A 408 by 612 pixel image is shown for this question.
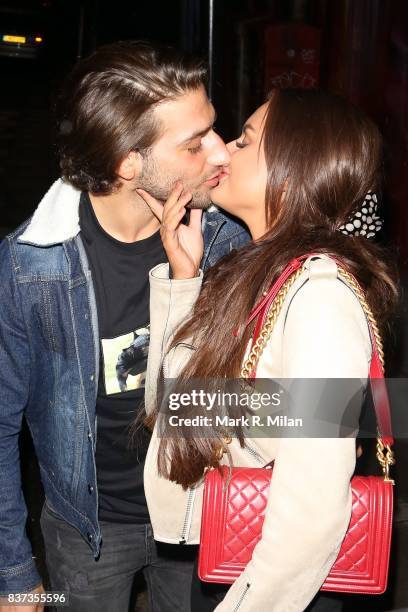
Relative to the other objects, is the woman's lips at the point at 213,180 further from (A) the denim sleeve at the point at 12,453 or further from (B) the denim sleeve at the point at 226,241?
(A) the denim sleeve at the point at 12,453

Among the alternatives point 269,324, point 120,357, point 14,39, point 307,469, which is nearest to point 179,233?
point 120,357

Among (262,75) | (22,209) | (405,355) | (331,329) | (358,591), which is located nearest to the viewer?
(331,329)

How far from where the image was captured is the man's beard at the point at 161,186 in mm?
2697

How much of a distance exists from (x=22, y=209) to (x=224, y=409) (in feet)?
32.2

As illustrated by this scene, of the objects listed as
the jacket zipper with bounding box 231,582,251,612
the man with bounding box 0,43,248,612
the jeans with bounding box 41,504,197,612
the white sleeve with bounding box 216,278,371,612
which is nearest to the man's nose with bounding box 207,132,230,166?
the man with bounding box 0,43,248,612

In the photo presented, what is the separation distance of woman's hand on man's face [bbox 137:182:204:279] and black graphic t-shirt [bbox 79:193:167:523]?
14 centimetres

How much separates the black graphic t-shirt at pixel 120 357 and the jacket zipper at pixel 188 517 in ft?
1.34

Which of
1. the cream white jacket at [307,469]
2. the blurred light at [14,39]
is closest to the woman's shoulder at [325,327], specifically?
the cream white jacket at [307,469]

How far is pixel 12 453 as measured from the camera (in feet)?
8.52

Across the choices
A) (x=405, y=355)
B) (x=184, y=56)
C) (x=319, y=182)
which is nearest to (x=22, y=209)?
(x=405, y=355)

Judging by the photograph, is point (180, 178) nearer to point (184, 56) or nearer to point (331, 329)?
point (184, 56)

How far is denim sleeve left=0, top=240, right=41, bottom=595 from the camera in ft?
8.20

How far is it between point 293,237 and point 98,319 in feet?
2.53

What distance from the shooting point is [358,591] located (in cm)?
204
